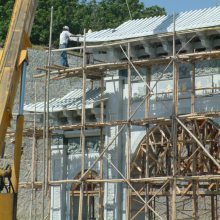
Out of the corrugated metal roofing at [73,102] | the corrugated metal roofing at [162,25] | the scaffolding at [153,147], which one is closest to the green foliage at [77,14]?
the corrugated metal roofing at [73,102]

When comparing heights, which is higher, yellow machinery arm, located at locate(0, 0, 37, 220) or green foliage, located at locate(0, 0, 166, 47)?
green foliage, located at locate(0, 0, 166, 47)

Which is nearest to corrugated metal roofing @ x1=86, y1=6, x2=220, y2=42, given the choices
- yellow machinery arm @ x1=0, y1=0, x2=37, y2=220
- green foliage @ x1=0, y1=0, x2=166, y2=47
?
yellow machinery arm @ x1=0, y1=0, x2=37, y2=220

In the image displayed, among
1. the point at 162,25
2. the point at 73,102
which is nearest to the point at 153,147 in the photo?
the point at 73,102

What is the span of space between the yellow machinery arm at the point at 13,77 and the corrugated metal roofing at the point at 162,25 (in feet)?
20.5

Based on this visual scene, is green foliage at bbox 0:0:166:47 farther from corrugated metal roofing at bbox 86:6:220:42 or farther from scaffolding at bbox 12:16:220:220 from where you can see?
scaffolding at bbox 12:16:220:220

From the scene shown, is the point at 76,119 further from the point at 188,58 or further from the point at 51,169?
the point at 188,58

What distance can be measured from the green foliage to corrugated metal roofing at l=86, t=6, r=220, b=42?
22258 millimetres

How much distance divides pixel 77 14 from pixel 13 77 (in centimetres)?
3708

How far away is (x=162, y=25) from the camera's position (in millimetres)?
22531

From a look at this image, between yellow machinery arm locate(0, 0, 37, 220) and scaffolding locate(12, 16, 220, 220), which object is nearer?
yellow machinery arm locate(0, 0, 37, 220)

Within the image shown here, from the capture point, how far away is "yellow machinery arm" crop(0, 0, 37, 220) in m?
14.1

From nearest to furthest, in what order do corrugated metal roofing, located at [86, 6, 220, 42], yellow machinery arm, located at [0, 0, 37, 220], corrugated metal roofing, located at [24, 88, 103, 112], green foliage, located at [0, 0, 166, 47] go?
1. yellow machinery arm, located at [0, 0, 37, 220]
2. corrugated metal roofing, located at [86, 6, 220, 42]
3. corrugated metal roofing, located at [24, 88, 103, 112]
4. green foliage, located at [0, 0, 166, 47]

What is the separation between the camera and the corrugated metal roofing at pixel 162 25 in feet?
69.8

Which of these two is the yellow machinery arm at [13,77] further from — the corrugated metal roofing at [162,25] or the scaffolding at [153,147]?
the corrugated metal roofing at [162,25]
